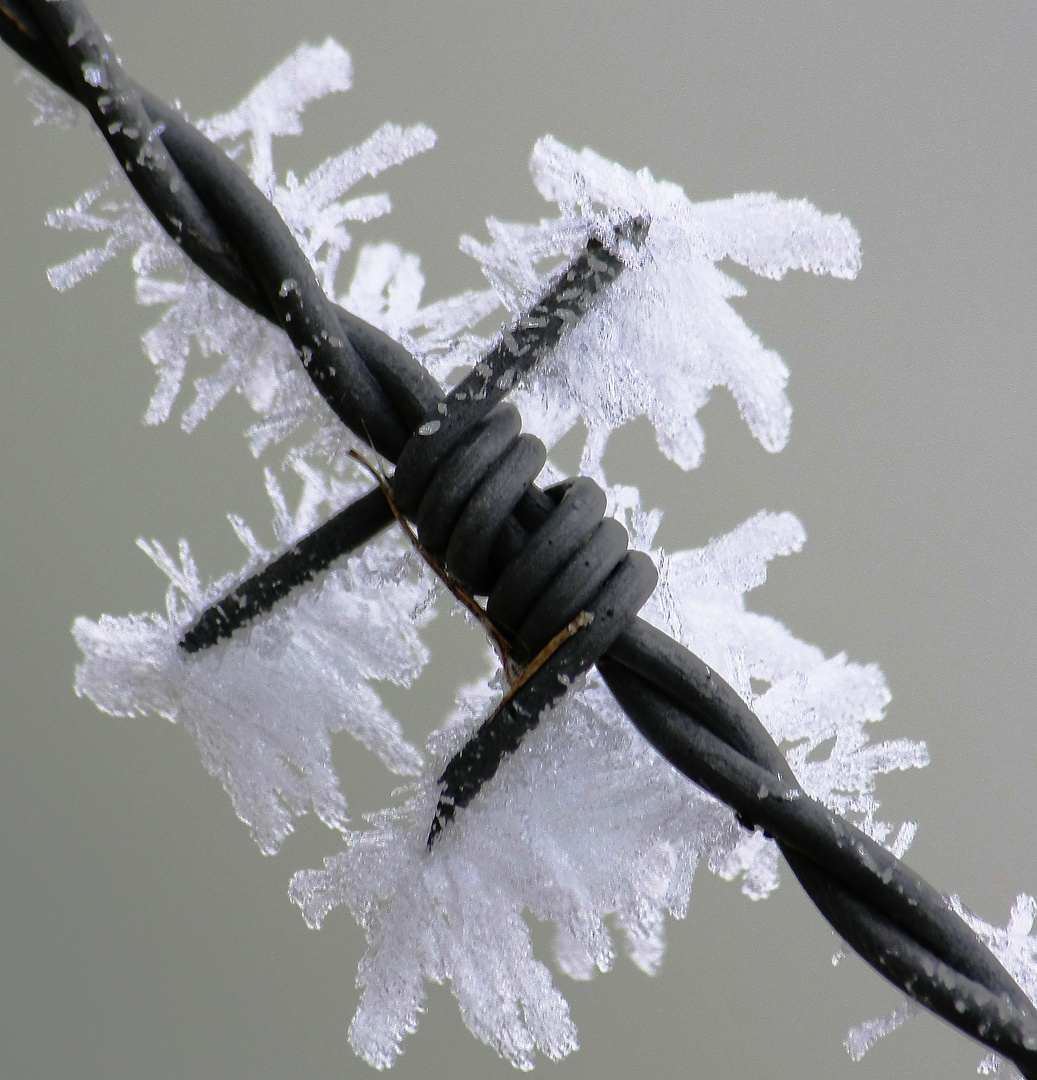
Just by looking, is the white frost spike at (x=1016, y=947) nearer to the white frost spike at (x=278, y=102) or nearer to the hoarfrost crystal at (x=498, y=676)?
the hoarfrost crystal at (x=498, y=676)

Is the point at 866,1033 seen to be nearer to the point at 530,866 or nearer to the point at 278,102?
the point at 530,866

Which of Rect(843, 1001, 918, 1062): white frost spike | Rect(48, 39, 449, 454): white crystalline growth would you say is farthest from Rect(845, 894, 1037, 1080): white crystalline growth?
Rect(48, 39, 449, 454): white crystalline growth

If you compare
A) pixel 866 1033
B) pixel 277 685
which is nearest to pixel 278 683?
pixel 277 685

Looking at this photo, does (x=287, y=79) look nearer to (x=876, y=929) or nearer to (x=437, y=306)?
(x=437, y=306)

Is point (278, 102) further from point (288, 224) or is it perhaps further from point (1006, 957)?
point (1006, 957)

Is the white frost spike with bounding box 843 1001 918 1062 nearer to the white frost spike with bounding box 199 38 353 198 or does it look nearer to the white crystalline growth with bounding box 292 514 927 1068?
the white crystalline growth with bounding box 292 514 927 1068

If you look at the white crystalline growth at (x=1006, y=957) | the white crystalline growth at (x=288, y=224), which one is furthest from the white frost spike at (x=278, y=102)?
the white crystalline growth at (x=1006, y=957)
